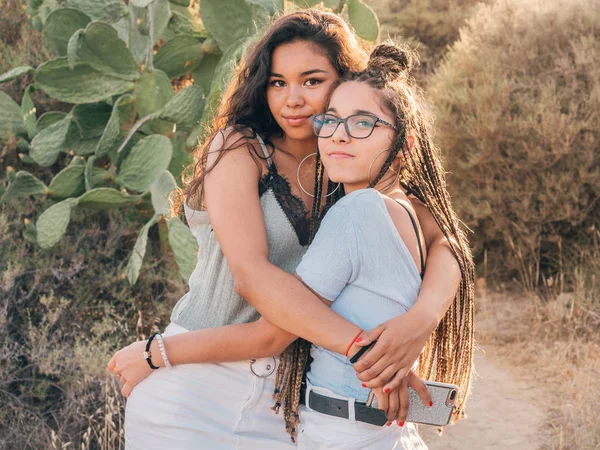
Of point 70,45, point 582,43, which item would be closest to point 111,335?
point 70,45

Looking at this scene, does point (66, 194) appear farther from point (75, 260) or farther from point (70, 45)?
point (70, 45)

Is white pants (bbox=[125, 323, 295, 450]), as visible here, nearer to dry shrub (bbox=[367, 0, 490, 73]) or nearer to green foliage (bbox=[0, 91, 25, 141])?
green foliage (bbox=[0, 91, 25, 141])

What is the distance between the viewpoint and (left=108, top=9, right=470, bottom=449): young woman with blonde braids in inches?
69.2

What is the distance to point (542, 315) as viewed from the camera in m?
5.14

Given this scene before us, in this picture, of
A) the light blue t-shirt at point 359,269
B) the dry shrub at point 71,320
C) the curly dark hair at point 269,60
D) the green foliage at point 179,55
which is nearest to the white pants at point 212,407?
the light blue t-shirt at point 359,269

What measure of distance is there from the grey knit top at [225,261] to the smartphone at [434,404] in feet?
1.72

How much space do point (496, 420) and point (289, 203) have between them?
2516 mm

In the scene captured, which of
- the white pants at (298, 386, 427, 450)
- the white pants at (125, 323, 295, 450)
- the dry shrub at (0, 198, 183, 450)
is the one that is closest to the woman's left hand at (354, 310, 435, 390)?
the white pants at (298, 386, 427, 450)

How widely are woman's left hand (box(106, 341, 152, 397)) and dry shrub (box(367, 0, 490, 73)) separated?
7217mm

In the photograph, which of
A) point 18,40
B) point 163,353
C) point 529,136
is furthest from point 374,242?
point 18,40

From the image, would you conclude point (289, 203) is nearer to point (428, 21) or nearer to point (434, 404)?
point (434, 404)

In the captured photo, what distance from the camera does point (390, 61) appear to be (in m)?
1.96

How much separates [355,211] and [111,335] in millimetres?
2893

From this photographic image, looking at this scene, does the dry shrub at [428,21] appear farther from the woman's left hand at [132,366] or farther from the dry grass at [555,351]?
the woman's left hand at [132,366]
